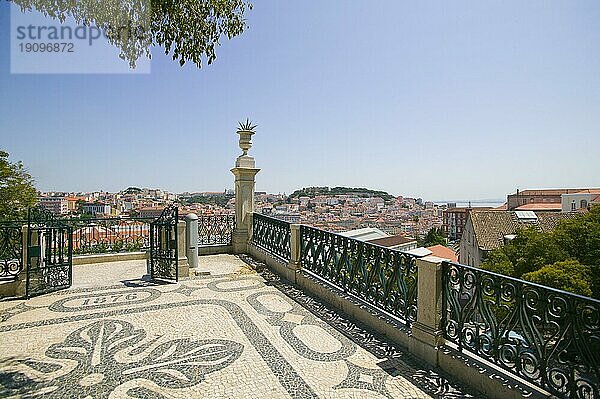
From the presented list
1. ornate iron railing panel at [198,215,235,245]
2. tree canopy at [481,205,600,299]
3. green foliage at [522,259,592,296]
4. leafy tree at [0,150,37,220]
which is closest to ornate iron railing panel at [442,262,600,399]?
ornate iron railing panel at [198,215,235,245]

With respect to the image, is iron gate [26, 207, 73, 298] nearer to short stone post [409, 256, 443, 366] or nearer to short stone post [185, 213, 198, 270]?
short stone post [185, 213, 198, 270]

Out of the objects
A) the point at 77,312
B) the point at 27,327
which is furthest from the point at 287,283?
the point at 27,327

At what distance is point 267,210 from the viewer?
9.87 m

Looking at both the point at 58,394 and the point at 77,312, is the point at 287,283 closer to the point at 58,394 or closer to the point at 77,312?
the point at 77,312

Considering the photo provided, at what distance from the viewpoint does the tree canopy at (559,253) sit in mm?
14703

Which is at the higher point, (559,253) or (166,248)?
(166,248)

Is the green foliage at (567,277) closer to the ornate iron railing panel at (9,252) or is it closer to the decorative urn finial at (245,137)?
the decorative urn finial at (245,137)

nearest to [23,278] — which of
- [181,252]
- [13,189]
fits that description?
[181,252]

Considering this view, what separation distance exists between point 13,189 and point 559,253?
24.5 m

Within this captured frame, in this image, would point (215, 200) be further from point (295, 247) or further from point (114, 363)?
point (114, 363)

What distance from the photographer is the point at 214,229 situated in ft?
33.6

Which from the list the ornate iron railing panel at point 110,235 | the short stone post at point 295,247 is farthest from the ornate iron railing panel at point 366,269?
the ornate iron railing panel at point 110,235

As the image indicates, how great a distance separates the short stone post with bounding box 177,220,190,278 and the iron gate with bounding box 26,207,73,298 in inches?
70.1

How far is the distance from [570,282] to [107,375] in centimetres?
1538
